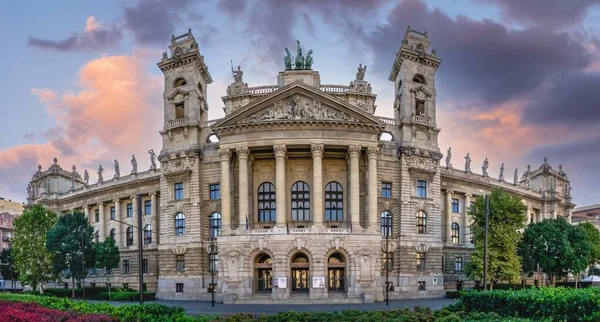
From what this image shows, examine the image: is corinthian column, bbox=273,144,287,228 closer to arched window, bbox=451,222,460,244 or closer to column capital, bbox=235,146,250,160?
column capital, bbox=235,146,250,160

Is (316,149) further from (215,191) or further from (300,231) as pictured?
(215,191)

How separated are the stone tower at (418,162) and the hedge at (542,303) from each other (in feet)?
107

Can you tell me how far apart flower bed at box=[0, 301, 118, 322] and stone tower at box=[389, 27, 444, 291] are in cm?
4343

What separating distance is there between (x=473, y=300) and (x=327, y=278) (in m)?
28.4

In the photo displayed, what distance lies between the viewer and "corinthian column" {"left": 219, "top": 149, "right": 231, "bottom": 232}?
197 feet

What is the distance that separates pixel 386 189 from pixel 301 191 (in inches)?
418

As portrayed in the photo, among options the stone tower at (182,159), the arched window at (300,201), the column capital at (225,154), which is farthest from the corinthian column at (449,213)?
the stone tower at (182,159)

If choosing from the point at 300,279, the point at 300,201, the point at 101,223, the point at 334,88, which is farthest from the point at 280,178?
the point at 101,223

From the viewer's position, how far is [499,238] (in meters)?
59.6

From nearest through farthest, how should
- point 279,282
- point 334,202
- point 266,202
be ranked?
point 279,282 → point 334,202 → point 266,202

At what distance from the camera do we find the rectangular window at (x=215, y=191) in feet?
213

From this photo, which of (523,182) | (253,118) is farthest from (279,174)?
(523,182)

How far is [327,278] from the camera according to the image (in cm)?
5759

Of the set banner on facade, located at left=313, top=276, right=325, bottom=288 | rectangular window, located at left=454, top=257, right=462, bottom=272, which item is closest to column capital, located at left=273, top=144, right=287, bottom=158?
banner on facade, located at left=313, top=276, right=325, bottom=288
